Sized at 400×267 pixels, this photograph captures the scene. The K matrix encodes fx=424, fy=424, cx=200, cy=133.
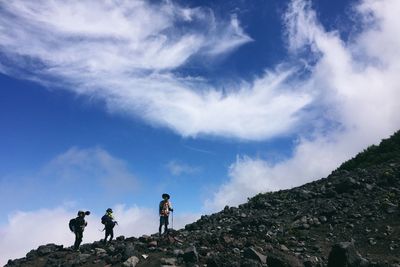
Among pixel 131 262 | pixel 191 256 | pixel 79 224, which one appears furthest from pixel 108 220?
pixel 191 256

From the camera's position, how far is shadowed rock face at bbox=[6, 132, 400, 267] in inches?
789

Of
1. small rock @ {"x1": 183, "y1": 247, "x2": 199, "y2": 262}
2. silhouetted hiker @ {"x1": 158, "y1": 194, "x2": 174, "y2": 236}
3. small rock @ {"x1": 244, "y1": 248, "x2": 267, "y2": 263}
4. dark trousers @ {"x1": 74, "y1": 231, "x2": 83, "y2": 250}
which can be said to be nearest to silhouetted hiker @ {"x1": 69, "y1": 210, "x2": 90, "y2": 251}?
dark trousers @ {"x1": 74, "y1": 231, "x2": 83, "y2": 250}

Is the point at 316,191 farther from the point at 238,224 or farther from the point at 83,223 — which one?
the point at 83,223

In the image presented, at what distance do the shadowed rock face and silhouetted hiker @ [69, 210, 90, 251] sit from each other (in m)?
0.55

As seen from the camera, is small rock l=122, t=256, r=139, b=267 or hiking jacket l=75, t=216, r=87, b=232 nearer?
small rock l=122, t=256, r=139, b=267

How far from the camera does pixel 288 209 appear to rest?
30281 millimetres

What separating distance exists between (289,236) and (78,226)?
480 inches

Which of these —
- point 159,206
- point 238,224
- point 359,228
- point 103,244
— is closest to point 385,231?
point 359,228

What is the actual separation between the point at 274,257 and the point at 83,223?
11.7m

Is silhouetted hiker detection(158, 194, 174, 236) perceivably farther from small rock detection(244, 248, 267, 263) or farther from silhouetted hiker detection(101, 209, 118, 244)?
small rock detection(244, 248, 267, 263)

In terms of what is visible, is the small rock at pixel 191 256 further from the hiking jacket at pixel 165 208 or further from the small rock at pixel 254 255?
the hiking jacket at pixel 165 208

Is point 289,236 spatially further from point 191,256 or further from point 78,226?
point 78,226

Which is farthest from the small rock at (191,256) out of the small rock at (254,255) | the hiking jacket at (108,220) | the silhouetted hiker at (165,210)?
the hiking jacket at (108,220)

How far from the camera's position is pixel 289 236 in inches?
966
